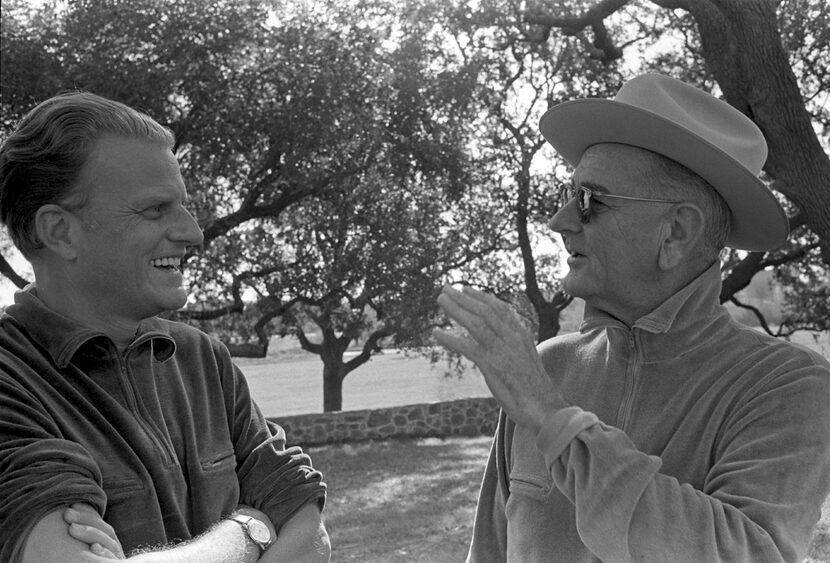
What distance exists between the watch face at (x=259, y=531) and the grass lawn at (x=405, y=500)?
554 centimetres

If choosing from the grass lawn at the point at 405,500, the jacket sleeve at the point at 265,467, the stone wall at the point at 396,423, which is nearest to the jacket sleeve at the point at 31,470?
the jacket sleeve at the point at 265,467

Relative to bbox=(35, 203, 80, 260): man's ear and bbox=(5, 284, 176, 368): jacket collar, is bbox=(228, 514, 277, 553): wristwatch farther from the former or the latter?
bbox=(35, 203, 80, 260): man's ear

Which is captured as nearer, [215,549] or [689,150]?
[215,549]

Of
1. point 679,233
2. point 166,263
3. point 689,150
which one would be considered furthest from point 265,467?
point 689,150

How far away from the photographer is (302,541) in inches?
86.2

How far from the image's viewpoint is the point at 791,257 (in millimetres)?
13109

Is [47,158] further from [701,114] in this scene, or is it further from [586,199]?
[701,114]

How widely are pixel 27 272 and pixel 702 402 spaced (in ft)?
47.1

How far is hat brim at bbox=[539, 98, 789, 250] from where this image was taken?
220 cm

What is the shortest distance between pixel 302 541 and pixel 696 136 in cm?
138

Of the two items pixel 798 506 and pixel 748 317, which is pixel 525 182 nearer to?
pixel 748 317

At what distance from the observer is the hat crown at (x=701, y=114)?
7.40 ft

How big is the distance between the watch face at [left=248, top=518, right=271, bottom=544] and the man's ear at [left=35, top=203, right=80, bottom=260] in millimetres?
754

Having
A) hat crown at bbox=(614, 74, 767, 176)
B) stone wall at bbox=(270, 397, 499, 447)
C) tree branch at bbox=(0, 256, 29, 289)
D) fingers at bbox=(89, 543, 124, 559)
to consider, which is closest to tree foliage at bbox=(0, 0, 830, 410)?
tree branch at bbox=(0, 256, 29, 289)
